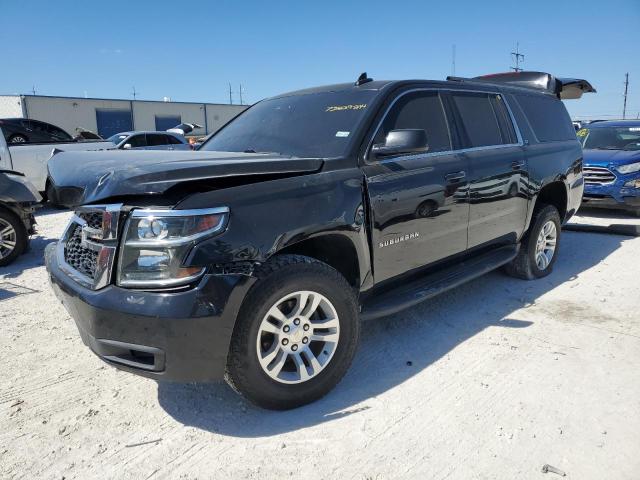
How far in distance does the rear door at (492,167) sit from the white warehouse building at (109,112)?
33.4 m

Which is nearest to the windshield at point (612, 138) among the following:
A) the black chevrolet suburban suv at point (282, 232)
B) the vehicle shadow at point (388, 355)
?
the vehicle shadow at point (388, 355)

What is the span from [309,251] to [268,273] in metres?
0.60

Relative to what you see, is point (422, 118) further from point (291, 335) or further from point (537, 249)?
point (537, 249)

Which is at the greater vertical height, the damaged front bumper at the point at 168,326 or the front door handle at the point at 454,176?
the front door handle at the point at 454,176

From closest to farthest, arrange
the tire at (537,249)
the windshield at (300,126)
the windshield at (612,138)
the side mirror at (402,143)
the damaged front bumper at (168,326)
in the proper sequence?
the damaged front bumper at (168,326), the side mirror at (402,143), the windshield at (300,126), the tire at (537,249), the windshield at (612,138)

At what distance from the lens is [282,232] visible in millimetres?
2518

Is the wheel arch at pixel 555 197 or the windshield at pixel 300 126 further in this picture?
the wheel arch at pixel 555 197

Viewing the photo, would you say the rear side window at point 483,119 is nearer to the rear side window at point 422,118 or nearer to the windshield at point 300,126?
the rear side window at point 422,118

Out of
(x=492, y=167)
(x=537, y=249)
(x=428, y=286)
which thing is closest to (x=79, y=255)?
(x=428, y=286)

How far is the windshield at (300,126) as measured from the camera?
10.6 ft

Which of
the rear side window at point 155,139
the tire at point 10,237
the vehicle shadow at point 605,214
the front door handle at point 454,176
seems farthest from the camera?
the rear side window at point 155,139

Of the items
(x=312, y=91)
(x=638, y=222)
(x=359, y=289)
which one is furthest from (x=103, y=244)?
(x=638, y=222)

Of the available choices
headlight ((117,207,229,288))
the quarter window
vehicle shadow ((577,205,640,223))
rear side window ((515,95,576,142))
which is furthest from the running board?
the quarter window

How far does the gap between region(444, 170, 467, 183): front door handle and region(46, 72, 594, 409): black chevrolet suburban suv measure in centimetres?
2
